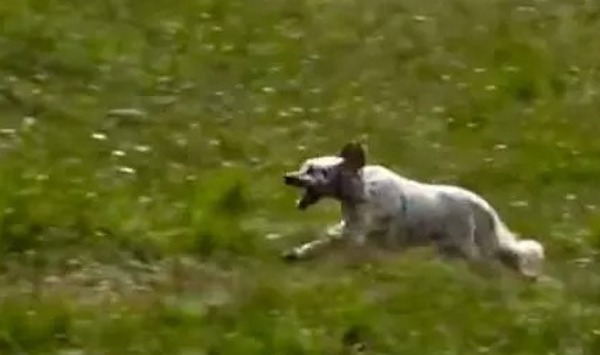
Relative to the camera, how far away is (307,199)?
9.40m

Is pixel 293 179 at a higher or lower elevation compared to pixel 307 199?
higher

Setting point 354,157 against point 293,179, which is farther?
point 293,179

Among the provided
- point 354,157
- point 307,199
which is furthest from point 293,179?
point 354,157

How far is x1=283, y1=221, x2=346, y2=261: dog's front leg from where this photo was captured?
30.2 feet

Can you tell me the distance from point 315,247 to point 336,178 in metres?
0.35

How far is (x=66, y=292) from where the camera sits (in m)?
8.65

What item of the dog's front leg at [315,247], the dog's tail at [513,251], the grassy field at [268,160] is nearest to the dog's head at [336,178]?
the dog's front leg at [315,247]

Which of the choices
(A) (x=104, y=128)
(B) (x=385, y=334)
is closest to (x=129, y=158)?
(A) (x=104, y=128)

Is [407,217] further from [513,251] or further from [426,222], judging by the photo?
[513,251]

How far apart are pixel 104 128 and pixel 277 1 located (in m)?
3.15

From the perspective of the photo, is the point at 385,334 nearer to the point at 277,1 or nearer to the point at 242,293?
the point at 242,293

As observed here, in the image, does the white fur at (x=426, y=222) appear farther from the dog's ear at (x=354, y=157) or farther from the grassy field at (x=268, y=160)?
the grassy field at (x=268, y=160)

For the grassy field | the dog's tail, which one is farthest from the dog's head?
the dog's tail

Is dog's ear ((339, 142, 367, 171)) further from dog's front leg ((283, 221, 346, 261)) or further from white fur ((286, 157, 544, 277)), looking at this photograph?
dog's front leg ((283, 221, 346, 261))
